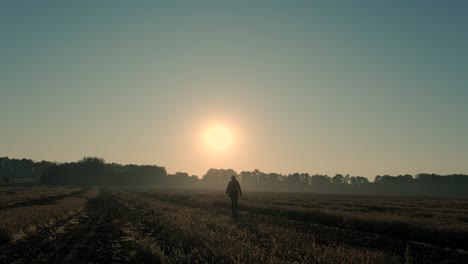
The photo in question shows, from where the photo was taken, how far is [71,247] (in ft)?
48.5

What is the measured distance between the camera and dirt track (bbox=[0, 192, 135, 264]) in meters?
12.6

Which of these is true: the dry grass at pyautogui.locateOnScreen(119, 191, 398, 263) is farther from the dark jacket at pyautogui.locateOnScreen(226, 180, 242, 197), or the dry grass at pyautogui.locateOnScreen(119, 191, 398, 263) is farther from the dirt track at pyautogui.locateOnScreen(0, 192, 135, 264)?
the dark jacket at pyautogui.locateOnScreen(226, 180, 242, 197)

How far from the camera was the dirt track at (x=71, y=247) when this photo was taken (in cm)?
1264

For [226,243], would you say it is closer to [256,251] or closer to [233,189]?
[256,251]

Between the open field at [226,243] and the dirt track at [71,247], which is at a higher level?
the open field at [226,243]

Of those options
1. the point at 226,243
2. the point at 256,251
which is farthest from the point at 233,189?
the point at 256,251

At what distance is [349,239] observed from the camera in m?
16.4

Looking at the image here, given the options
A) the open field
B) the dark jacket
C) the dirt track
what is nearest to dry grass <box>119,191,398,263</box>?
the open field

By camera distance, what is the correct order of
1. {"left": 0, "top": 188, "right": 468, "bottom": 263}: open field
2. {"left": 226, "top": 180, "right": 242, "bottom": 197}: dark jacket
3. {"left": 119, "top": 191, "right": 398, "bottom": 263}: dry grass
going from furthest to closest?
{"left": 226, "top": 180, "right": 242, "bottom": 197}: dark jacket, {"left": 0, "top": 188, "right": 468, "bottom": 263}: open field, {"left": 119, "top": 191, "right": 398, "bottom": 263}: dry grass

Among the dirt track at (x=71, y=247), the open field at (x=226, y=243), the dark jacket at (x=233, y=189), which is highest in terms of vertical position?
the dark jacket at (x=233, y=189)

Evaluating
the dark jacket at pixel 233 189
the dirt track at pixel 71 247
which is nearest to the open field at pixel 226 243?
the dirt track at pixel 71 247

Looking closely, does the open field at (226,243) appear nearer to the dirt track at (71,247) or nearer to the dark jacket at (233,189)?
the dirt track at (71,247)

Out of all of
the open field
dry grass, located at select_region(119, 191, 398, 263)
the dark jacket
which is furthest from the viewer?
the dark jacket

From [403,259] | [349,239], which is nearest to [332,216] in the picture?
[349,239]
